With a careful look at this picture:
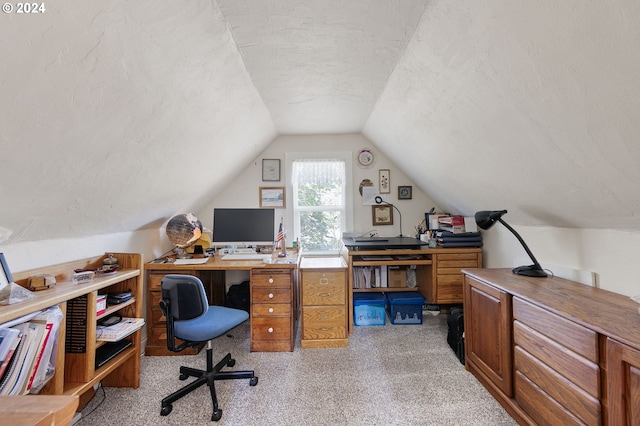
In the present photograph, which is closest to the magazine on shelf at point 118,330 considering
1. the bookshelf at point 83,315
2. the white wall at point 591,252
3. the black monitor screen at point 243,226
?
the bookshelf at point 83,315

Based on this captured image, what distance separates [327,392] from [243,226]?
165 centimetres

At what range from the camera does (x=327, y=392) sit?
1.66 metres

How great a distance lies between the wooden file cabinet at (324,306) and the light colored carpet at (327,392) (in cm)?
10

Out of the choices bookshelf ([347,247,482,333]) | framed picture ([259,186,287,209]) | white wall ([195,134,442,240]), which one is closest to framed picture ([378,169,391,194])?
white wall ([195,134,442,240])

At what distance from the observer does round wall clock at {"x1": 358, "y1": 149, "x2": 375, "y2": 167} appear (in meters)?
3.06

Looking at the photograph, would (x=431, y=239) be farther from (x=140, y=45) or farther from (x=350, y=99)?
(x=140, y=45)

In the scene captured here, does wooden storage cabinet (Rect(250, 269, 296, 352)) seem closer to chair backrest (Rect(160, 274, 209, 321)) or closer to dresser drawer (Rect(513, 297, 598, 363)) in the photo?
chair backrest (Rect(160, 274, 209, 321))

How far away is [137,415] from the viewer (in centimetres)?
149

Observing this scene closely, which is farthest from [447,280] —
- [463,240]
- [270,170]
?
[270,170]

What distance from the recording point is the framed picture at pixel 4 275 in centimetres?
117

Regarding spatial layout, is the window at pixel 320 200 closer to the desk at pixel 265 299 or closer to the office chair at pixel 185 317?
the desk at pixel 265 299

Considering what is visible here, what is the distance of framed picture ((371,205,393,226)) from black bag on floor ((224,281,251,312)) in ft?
5.66

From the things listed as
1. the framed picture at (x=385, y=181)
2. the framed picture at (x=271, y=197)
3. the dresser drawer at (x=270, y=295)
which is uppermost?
the framed picture at (x=385, y=181)

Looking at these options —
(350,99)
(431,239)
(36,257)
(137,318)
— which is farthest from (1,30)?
(431,239)
